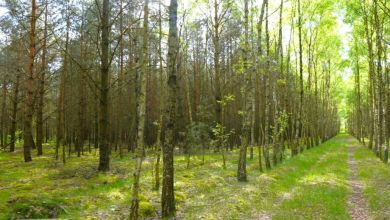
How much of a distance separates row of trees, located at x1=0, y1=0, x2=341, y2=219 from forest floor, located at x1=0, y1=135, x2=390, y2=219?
131 cm

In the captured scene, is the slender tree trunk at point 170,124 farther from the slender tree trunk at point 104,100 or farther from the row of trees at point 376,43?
the row of trees at point 376,43

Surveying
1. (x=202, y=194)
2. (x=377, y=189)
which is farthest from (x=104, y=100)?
(x=377, y=189)

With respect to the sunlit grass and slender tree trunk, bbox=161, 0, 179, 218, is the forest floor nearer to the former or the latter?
the sunlit grass

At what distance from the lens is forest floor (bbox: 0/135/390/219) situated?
31.3 feet

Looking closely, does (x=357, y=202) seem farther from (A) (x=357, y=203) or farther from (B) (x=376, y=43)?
(B) (x=376, y=43)

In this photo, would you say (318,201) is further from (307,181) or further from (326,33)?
(326,33)

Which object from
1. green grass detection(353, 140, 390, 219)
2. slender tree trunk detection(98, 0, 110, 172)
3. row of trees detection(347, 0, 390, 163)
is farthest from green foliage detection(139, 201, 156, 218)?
row of trees detection(347, 0, 390, 163)

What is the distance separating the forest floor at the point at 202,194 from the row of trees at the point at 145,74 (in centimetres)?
131

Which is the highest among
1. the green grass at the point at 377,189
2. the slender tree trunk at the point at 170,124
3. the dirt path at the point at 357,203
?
the slender tree trunk at the point at 170,124

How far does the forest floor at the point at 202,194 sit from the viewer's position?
9.55 meters

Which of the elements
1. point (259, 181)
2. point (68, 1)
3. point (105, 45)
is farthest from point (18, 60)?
point (259, 181)

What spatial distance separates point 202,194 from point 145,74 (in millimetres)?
5975

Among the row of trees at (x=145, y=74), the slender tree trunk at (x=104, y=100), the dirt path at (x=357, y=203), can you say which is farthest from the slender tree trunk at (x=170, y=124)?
the slender tree trunk at (x=104, y=100)

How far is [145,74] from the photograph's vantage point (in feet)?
30.2
